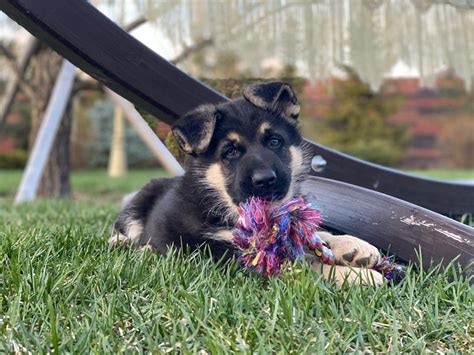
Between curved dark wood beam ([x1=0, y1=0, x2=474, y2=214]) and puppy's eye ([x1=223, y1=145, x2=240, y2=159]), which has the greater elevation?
curved dark wood beam ([x1=0, y1=0, x2=474, y2=214])

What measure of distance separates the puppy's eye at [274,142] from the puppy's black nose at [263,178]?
11.5 inches

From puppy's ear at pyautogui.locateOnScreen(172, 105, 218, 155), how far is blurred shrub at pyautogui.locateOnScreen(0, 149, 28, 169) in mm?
21620

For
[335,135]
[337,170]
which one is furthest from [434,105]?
[337,170]

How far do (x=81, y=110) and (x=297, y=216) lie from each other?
23.1 m

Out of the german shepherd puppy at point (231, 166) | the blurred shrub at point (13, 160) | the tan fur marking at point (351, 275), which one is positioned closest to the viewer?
the tan fur marking at point (351, 275)

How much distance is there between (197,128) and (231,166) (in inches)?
9.2

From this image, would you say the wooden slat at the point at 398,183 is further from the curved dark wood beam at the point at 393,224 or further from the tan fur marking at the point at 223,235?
the tan fur marking at the point at 223,235

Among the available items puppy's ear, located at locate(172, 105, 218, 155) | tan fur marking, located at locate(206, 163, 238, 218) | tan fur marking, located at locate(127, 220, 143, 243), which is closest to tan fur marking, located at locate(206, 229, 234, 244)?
tan fur marking, located at locate(206, 163, 238, 218)

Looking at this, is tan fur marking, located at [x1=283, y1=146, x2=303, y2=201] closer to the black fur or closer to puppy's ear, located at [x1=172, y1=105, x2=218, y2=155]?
the black fur

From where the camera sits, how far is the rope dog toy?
2.23 meters

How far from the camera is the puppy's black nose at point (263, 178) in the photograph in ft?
7.89

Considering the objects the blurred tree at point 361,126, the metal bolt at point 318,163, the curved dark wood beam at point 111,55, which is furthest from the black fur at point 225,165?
the blurred tree at point 361,126

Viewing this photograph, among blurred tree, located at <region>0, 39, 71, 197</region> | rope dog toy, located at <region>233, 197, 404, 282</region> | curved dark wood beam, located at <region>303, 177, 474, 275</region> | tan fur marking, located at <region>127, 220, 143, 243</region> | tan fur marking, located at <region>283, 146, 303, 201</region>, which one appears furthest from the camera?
blurred tree, located at <region>0, 39, 71, 197</region>

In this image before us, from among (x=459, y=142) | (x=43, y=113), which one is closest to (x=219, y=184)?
(x=43, y=113)
